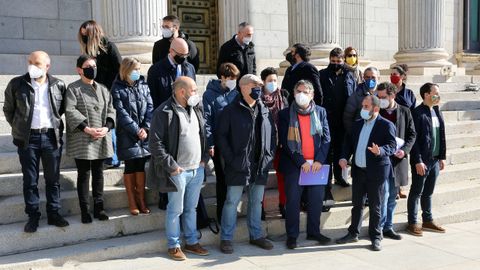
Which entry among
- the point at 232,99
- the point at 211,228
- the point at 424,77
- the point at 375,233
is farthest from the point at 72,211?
the point at 424,77

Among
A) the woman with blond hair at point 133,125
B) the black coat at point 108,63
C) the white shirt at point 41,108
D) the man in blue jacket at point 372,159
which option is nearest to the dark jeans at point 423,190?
the man in blue jacket at point 372,159

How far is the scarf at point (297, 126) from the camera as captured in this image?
620 centimetres

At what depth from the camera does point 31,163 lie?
218 inches

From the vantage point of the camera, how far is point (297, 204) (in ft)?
20.7

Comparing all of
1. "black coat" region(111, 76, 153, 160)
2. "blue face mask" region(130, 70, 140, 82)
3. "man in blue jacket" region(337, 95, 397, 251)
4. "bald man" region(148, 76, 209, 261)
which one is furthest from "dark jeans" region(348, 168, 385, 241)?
"blue face mask" region(130, 70, 140, 82)

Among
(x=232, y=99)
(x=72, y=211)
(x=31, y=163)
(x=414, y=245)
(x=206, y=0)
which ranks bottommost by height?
(x=414, y=245)

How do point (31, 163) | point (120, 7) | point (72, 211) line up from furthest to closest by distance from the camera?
point (120, 7) → point (72, 211) → point (31, 163)

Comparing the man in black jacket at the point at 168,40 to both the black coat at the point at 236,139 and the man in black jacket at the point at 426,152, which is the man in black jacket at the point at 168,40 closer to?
the black coat at the point at 236,139

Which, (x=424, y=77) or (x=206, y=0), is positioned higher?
(x=206, y=0)

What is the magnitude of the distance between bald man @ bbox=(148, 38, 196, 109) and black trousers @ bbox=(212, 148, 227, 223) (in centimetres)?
91

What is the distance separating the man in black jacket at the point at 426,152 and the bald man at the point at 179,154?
2.72m

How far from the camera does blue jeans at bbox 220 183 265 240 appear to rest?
6031 mm

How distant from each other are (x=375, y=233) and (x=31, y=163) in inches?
149

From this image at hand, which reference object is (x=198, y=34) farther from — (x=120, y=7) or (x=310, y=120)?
(x=310, y=120)
